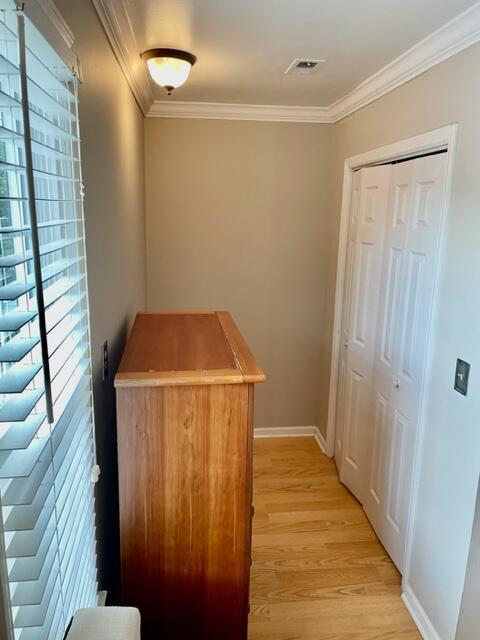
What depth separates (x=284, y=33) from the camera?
72.7 inches

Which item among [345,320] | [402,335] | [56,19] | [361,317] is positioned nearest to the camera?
[56,19]

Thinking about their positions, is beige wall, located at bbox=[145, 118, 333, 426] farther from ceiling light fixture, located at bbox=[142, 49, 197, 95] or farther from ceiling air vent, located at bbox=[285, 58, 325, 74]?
ceiling light fixture, located at bbox=[142, 49, 197, 95]

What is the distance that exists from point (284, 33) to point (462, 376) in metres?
1.52

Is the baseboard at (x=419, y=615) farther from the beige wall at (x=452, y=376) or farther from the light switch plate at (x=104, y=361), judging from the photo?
the light switch plate at (x=104, y=361)

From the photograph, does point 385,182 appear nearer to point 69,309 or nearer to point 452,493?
point 452,493

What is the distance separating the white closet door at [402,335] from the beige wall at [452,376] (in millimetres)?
125

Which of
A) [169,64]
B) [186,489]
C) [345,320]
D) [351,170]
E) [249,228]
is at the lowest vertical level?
[186,489]

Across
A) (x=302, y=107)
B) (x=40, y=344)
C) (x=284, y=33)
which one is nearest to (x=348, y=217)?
(x=302, y=107)

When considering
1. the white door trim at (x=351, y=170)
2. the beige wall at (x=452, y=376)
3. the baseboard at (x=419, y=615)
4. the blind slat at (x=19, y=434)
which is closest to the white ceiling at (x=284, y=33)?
the beige wall at (x=452, y=376)

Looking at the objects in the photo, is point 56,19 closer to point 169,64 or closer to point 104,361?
point 104,361

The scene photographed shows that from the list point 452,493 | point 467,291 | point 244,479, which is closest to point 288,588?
point 452,493

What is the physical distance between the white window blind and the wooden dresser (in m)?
0.19

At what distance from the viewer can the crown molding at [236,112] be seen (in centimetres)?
307

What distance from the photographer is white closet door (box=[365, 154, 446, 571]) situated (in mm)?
2014
